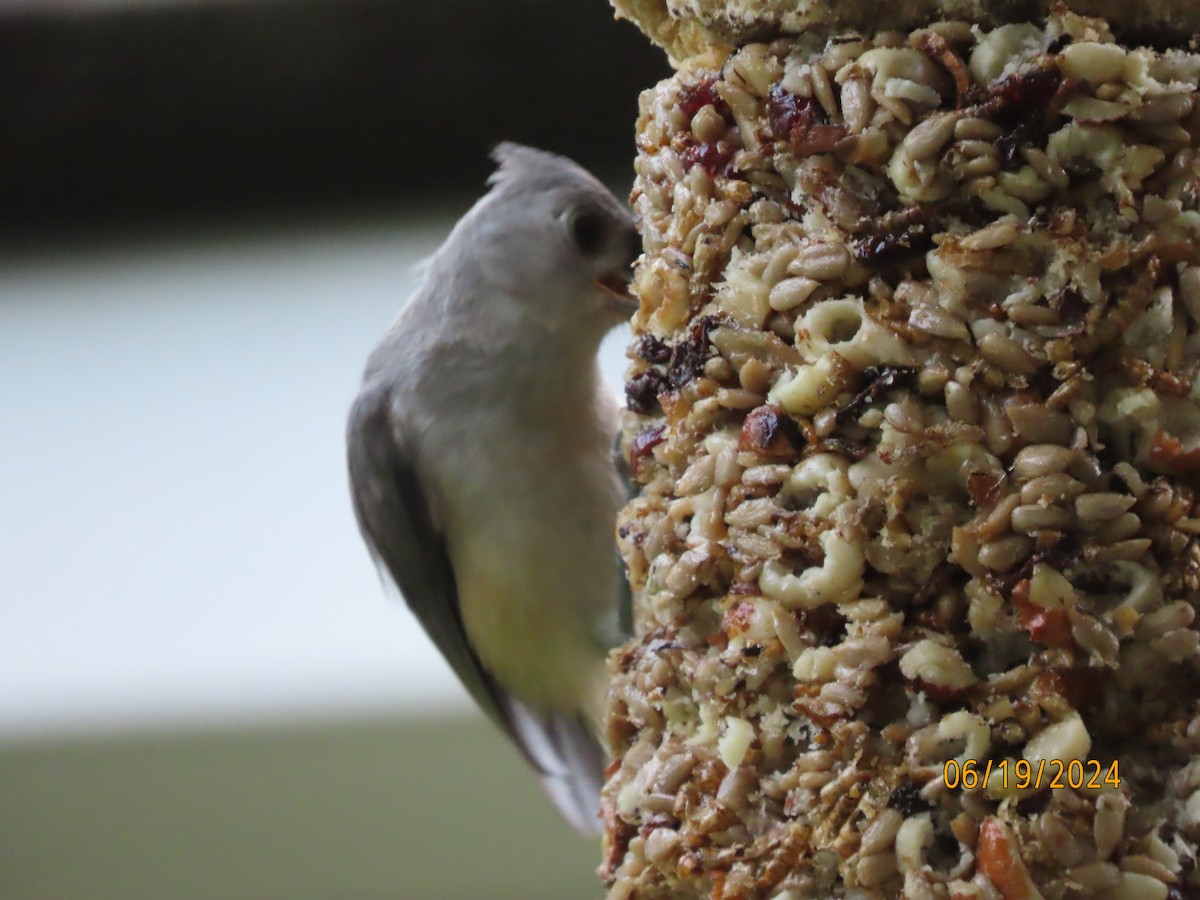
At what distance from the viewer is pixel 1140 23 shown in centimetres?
49

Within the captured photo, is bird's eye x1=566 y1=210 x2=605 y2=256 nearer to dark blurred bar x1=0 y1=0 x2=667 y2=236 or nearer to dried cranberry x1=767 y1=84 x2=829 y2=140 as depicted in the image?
dried cranberry x1=767 y1=84 x2=829 y2=140

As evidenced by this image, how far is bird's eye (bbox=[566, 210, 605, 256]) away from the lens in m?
0.98

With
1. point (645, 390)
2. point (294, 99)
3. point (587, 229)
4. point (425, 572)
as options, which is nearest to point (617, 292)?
point (587, 229)

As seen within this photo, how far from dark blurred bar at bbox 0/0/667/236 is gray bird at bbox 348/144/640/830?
24.4 inches

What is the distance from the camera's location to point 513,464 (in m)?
1.06

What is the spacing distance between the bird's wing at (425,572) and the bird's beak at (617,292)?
210 mm

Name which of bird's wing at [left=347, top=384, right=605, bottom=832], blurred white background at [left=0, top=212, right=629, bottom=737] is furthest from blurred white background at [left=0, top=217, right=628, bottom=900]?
bird's wing at [left=347, top=384, right=605, bottom=832]

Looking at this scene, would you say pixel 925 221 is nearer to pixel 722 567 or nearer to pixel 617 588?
pixel 722 567

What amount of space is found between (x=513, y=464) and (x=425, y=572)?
0.13 metres

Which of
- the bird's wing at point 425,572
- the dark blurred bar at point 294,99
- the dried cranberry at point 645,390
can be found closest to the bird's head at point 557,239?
the bird's wing at point 425,572

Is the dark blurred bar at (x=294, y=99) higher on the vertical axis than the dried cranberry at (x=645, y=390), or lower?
higher

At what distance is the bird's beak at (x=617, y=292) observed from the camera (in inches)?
38.2
